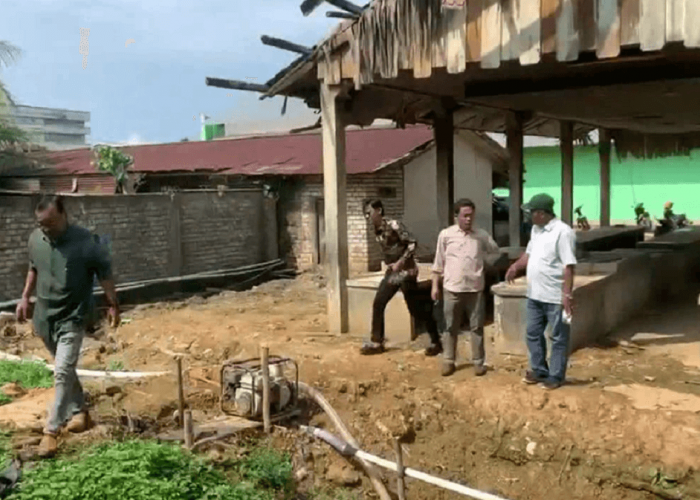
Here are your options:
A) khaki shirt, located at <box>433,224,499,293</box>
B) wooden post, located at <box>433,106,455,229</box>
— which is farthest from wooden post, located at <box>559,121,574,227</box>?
khaki shirt, located at <box>433,224,499,293</box>

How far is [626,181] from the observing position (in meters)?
27.6

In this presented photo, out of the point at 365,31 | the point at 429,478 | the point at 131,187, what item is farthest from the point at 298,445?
the point at 131,187

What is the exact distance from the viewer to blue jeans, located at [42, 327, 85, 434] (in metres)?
5.65

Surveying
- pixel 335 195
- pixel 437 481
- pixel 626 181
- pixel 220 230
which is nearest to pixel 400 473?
pixel 437 481

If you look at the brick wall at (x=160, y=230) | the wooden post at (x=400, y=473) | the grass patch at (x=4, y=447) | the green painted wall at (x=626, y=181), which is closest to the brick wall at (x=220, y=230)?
the brick wall at (x=160, y=230)

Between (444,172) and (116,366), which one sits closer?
(116,366)

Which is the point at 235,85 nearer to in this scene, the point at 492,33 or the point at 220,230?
the point at 492,33

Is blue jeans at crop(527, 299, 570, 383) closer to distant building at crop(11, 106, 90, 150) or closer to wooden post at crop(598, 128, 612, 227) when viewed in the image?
wooden post at crop(598, 128, 612, 227)

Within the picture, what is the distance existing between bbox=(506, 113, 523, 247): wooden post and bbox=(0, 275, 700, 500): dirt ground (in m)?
5.37

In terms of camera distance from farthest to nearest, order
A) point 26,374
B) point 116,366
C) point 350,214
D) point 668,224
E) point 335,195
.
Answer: point 350,214
point 668,224
point 335,195
point 116,366
point 26,374

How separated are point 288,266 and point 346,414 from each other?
38.5ft

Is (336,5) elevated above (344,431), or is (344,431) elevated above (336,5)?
(336,5)

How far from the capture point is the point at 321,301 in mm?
13648

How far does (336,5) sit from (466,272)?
332 cm
